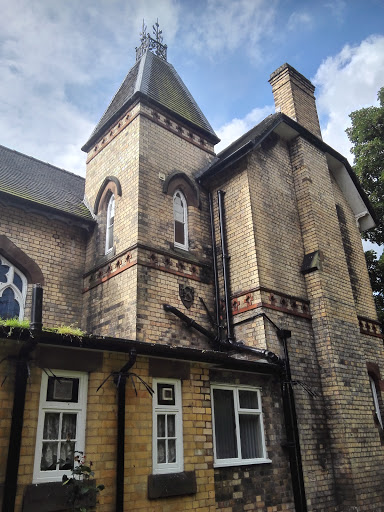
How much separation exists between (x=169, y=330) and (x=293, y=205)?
5.03m

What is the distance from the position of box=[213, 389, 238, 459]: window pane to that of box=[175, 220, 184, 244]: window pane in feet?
14.4

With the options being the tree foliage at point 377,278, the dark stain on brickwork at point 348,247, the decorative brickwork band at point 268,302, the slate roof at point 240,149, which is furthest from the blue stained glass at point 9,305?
the tree foliage at point 377,278

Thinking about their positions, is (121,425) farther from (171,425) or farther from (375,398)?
(375,398)

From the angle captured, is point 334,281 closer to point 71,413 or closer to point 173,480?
point 173,480

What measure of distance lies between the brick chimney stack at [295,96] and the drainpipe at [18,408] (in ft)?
35.6

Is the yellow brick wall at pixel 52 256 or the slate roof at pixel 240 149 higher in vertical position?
the slate roof at pixel 240 149

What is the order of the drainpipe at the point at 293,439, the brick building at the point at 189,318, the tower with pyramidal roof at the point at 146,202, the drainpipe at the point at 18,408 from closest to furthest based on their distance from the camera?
the drainpipe at the point at 18,408 < the brick building at the point at 189,318 < the drainpipe at the point at 293,439 < the tower with pyramidal roof at the point at 146,202

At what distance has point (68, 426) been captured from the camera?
578 cm

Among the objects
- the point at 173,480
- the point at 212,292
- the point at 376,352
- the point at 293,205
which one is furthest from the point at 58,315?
the point at 376,352

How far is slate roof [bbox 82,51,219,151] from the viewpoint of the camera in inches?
489

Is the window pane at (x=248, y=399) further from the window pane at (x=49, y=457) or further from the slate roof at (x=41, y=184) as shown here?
the slate roof at (x=41, y=184)

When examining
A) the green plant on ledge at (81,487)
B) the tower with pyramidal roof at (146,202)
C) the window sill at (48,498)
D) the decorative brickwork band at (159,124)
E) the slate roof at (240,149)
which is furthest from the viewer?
the decorative brickwork band at (159,124)

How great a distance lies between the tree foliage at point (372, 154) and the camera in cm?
1783

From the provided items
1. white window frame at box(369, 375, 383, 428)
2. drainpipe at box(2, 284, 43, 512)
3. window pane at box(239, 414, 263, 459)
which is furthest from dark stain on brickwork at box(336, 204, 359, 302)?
drainpipe at box(2, 284, 43, 512)
